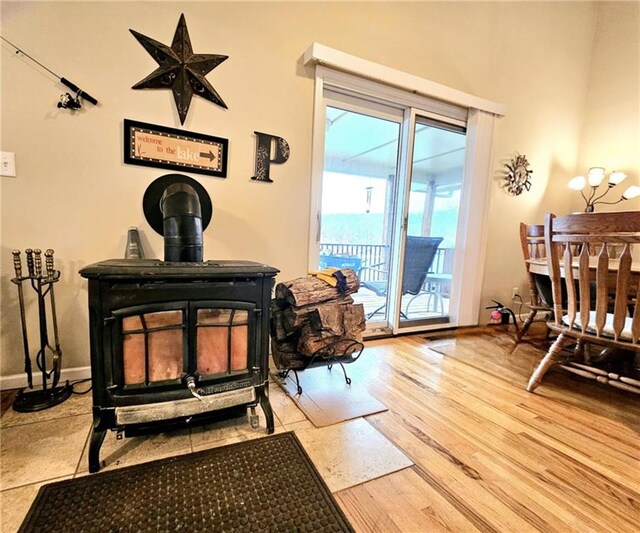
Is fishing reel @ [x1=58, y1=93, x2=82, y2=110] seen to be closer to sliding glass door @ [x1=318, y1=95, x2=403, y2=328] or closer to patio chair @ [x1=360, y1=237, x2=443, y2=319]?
sliding glass door @ [x1=318, y1=95, x2=403, y2=328]

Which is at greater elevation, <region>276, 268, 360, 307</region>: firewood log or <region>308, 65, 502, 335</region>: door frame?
<region>308, 65, 502, 335</region>: door frame

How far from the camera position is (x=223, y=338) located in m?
1.29

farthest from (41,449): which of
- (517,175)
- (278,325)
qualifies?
(517,175)

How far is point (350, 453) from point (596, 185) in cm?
405

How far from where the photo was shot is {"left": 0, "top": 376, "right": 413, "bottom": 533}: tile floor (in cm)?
108

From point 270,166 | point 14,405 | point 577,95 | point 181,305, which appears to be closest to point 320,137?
point 270,166

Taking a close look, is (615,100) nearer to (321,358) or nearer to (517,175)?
(517,175)

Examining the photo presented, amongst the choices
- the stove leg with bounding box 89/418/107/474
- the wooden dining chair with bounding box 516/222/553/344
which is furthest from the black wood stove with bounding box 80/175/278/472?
the wooden dining chair with bounding box 516/222/553/344

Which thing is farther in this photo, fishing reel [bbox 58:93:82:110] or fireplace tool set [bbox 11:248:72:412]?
fishing reel [bbox 58:93:82:110]

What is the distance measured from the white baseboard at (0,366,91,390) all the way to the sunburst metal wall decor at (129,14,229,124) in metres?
1.58

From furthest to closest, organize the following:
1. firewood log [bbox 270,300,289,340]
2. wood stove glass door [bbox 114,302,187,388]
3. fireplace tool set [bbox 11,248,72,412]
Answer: firewood log [bbox 270,300,289,340]
fireplace tool set [bbox 11,248,72,412]
wood stove glass door [bbox 114,302,187,388]

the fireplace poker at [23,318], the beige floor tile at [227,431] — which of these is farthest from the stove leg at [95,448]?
the fireplace poker at [23,318]

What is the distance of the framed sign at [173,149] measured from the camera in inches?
69.1

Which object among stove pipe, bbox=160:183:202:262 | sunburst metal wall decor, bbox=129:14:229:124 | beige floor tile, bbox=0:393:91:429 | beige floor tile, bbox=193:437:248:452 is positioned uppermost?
sunburst metal wall decor, bbox=129:14:229:124
